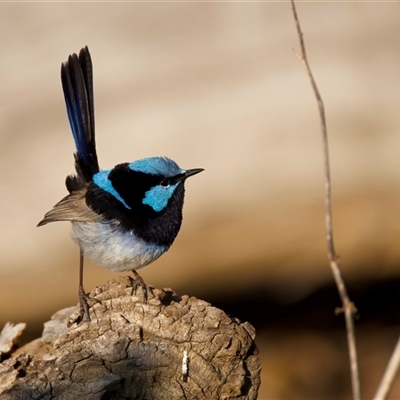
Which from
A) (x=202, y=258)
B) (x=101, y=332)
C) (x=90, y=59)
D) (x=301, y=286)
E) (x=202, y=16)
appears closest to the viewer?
(x=101, y=332)

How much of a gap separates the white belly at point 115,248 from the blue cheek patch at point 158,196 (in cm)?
18

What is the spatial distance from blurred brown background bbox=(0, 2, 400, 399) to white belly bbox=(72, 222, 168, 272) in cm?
88

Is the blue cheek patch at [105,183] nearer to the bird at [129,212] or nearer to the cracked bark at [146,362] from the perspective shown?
→ the bird at [129,212]

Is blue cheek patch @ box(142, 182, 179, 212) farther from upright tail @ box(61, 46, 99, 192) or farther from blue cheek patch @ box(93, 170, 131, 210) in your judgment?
upright tail @ box(61, 46, 99, 192)

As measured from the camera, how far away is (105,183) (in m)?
4.01

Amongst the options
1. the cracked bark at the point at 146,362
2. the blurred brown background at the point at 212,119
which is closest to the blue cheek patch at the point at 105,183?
the blurred brown background at the point at 212,119

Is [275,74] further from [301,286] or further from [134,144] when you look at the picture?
[301,286]

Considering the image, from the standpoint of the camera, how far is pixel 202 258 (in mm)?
4953

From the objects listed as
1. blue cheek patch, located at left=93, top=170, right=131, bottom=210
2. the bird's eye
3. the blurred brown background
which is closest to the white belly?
blue cheek patch, located at left=93, top=170, right=131, bottom=210

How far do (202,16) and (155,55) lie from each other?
1.19 ft

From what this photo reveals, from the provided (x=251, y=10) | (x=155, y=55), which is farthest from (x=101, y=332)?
(x=251, y=10)

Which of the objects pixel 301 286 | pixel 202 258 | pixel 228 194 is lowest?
pixel 301 286

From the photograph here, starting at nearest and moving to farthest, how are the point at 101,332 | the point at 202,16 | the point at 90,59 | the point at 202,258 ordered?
the point at 101,332
the point at 90,59
the point at 202,16
the point at 202,258

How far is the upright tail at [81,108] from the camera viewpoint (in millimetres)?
4266
